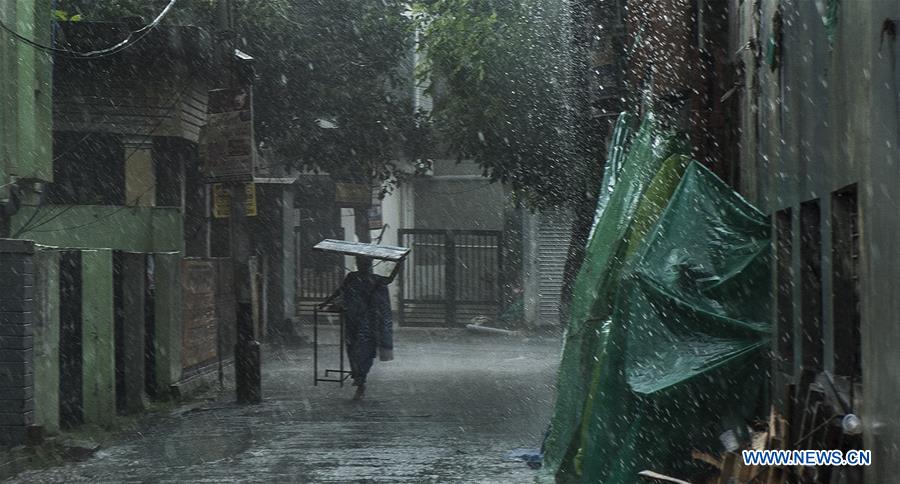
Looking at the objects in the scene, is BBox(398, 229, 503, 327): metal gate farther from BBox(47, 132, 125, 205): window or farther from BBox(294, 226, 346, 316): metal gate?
BBox(47, 132, 125, 205): window

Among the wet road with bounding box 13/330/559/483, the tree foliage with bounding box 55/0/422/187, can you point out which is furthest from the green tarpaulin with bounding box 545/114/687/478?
the tree foliage with bounding box 55/0/422/187

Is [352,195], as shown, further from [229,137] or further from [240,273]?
[240,273]

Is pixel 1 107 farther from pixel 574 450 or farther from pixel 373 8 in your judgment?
pixel 373 8

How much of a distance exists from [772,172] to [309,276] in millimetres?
21872

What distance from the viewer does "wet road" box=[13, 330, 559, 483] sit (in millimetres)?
10156

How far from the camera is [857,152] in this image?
6.40m

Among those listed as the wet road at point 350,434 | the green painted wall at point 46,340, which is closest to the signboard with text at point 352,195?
the wet road at point 350,434

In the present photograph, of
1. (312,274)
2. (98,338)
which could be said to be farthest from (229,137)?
(312,274)

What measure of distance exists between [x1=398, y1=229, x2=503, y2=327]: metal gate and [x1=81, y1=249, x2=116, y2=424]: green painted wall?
58.2ft

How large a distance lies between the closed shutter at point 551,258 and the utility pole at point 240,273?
15.6 metres

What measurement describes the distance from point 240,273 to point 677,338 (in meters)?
8.27

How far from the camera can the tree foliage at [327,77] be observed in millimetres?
22422

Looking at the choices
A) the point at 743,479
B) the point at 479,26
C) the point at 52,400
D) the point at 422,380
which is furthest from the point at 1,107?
the point at 479,26

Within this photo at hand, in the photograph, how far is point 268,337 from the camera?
976 inches
